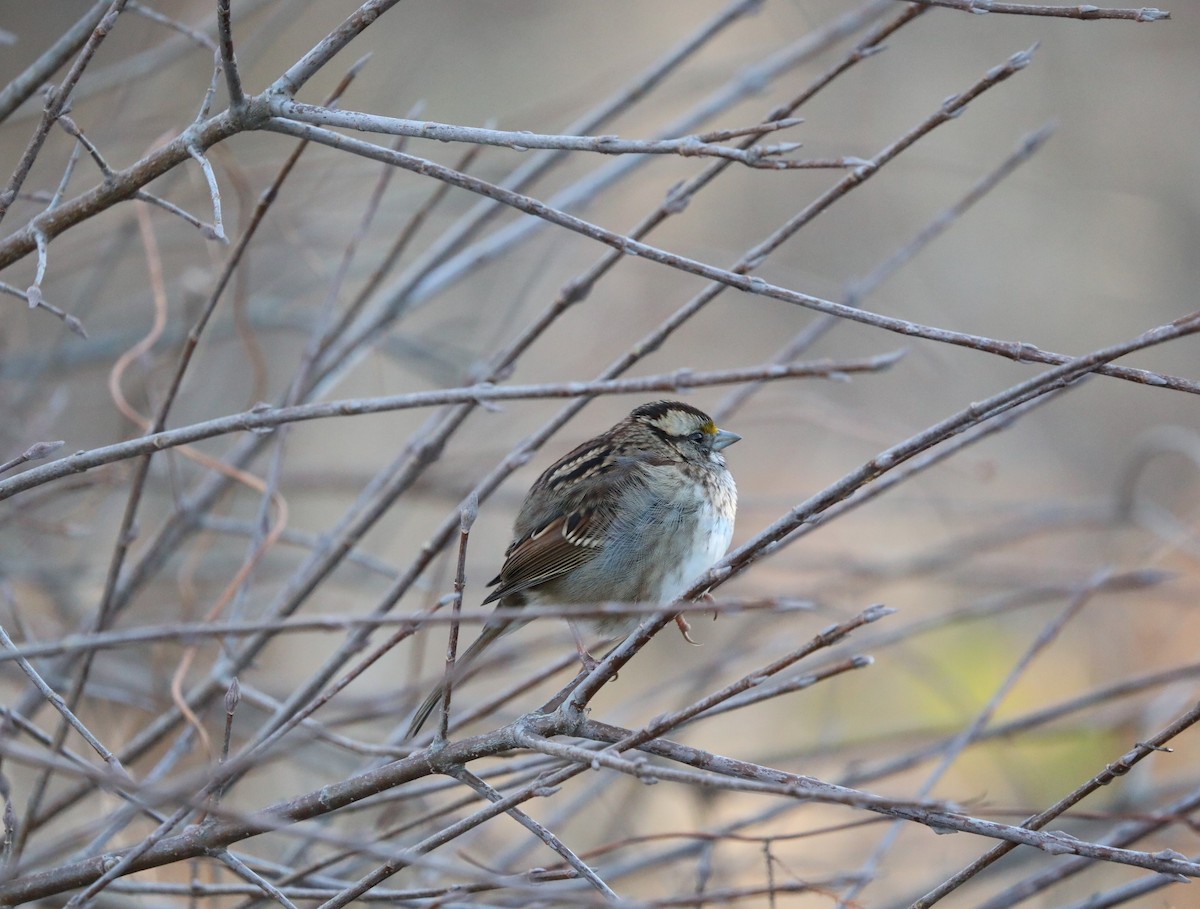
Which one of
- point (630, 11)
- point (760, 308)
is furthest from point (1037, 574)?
point (630, 11)

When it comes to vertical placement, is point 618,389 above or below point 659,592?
above

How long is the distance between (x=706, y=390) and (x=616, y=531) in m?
3.64

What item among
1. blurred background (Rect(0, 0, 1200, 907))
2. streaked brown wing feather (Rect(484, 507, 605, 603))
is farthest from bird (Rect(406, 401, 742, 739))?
blurred background (Rect(0, 0, 1200, 907))

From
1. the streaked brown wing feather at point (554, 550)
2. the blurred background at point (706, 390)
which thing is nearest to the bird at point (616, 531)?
the streaked brown wing feather at point (554, 550)

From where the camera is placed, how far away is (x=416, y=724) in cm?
280

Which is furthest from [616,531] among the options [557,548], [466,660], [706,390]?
[706,390]

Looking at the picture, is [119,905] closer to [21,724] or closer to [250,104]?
[21,724]

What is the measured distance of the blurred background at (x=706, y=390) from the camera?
3695 millimetres

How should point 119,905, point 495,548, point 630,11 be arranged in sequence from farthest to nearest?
point 630,11, point 495,548, point 119,905

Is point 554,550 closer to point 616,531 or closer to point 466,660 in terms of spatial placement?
point 616,531

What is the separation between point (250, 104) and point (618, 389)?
→ 78 cm

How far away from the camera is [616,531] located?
11.3ft

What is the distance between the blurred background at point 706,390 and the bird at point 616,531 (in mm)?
240

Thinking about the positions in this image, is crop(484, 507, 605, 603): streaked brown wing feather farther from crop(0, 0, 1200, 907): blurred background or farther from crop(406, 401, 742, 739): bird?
crop(0, 0, 1200, 907): blurred background
